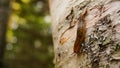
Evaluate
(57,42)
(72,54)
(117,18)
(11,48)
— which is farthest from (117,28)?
(11,48)

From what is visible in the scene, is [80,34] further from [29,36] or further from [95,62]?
[29,36]

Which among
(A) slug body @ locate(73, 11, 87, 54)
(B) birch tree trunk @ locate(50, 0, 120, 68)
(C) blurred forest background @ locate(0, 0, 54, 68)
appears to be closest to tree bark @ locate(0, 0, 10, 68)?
(C) blurred forest background @ locate(0, 0, 54, 68)

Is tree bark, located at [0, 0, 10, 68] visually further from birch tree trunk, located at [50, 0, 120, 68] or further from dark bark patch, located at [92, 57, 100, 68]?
dark bark patch, located at [92, 57, 100, 68]

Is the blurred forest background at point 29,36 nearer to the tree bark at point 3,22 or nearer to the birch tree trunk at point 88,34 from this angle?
the tree bark at point 3,22

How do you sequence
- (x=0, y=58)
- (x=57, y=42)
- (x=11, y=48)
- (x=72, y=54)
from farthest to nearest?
(x=11, y=48) < (x=0, y=58) < (x=57, y=42) < (x=72, y=54)

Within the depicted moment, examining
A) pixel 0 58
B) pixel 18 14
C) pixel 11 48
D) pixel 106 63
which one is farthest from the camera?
pixel 18 14

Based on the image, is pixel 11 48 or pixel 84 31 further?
pixel 11 48

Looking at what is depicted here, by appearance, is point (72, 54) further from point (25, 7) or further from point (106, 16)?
point (25, 7)
